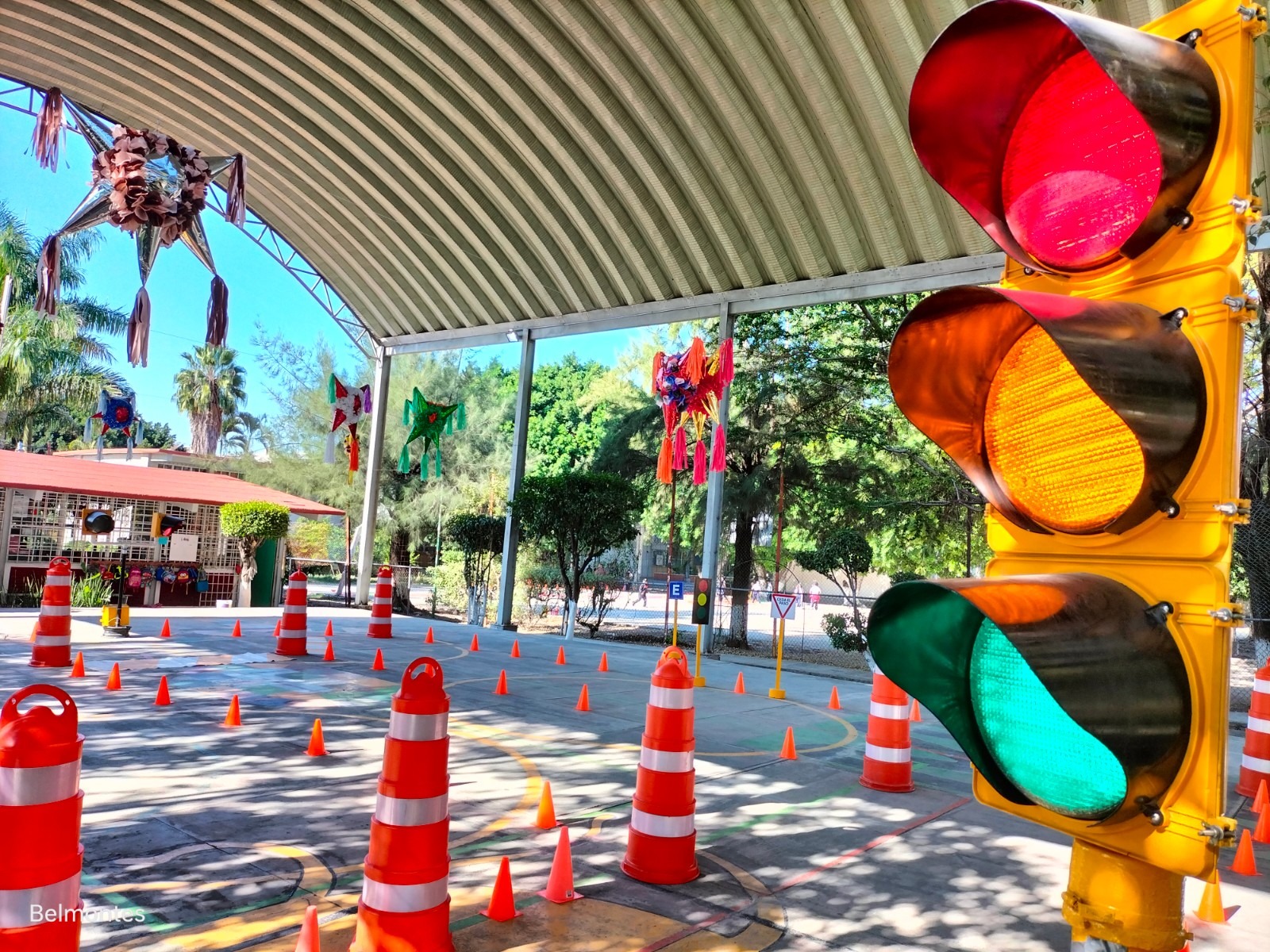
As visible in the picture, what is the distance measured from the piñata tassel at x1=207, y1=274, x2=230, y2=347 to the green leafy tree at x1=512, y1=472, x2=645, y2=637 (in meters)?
9.19

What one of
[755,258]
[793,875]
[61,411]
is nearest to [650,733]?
[793,875]

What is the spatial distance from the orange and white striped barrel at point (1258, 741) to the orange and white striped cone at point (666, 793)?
17.6 ft

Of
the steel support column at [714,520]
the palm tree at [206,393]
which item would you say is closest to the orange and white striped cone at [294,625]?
the steel support column at [714,520]

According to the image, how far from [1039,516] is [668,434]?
1358 centimetres

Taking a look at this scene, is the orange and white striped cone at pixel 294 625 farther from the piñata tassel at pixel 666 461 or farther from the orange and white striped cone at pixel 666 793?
the orange and white striped cone at pixel 666 793

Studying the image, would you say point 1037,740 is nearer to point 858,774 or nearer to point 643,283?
point 858,774

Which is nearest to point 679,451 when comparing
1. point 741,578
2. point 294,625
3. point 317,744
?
point 294,625

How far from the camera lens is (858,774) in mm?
7309

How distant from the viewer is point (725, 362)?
1509 cm

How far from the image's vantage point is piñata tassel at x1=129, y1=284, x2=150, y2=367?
10.3 metres

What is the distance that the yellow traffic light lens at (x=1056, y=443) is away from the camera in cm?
149

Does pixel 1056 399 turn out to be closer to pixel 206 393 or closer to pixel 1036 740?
pixel 1036 740

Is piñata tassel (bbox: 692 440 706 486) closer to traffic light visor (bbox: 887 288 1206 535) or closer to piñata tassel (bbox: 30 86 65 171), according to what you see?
piñata tassel (bbox: 30 86 65 171)

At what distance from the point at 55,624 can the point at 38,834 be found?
30.1 feet
